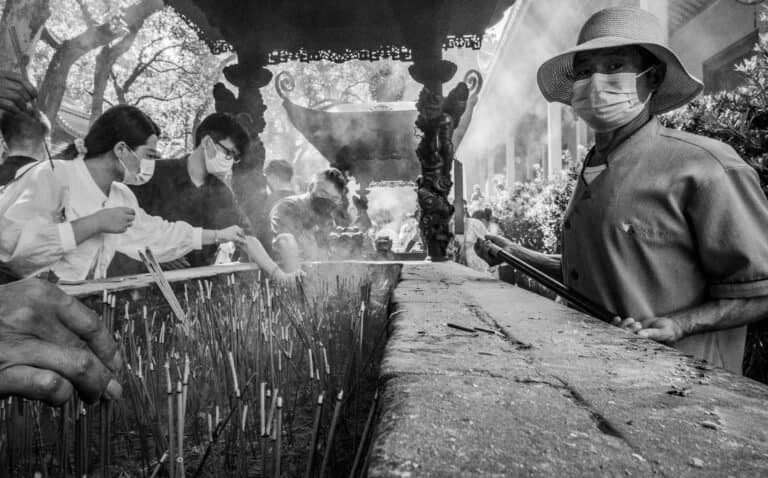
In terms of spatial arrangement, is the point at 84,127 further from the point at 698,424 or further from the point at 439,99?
the point at 698,424

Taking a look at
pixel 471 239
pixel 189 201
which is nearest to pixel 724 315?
pixel 189 201

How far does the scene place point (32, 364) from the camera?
3.08ft

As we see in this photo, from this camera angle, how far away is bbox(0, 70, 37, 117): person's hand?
2824 millimetres

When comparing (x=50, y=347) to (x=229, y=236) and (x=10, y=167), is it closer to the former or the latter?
(x=10, y=167)

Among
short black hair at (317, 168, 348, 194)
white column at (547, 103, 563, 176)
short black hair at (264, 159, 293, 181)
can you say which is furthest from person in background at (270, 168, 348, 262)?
white column at (547, 103, 563, 176)

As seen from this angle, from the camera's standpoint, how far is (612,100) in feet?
7.88

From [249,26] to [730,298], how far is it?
550 centimetres

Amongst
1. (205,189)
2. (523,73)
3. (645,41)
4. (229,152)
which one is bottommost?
(205,189)

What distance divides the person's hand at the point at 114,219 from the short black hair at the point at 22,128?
23.6 inches

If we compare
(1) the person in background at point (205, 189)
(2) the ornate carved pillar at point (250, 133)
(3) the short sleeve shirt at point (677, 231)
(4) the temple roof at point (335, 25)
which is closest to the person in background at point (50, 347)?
(3) the short sleeve shirt at point (677, 231)

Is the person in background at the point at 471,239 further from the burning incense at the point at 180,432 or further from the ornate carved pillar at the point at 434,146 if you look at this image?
the burning incense at the point at 180,432

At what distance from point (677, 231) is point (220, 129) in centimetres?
399

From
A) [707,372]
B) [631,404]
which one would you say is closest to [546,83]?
[707,372]

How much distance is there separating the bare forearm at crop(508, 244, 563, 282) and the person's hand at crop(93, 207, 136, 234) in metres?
2.35
